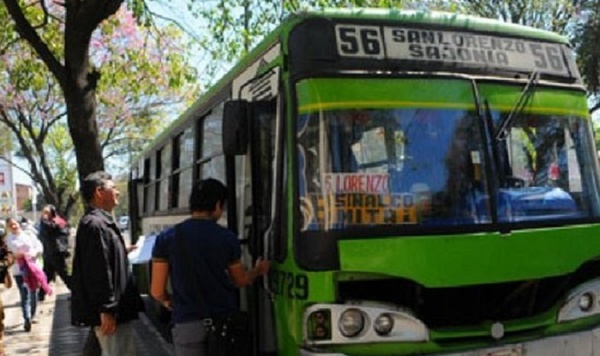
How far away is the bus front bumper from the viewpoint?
4.39 metres

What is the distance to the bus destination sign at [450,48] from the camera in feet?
14.9

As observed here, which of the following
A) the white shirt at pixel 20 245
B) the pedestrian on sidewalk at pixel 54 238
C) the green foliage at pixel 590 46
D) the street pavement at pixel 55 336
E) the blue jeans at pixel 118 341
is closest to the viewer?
the blue jeans at pixel 118 341

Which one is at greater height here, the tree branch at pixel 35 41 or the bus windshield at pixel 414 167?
the tree branch at pixel 35 41

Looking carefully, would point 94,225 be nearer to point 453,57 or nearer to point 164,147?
point 453,57

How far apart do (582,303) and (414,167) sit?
4.82 feet

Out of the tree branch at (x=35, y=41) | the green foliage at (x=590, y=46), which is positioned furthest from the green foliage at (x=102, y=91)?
the green foliage at (x=590, y=46)

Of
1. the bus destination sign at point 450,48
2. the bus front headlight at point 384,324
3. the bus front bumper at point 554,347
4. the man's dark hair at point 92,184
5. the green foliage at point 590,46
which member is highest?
the green foliage at point 590,46

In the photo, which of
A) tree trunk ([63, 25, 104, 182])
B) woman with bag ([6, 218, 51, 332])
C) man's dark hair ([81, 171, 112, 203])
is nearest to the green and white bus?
man's dark hair ([81, 171, 112, 203])

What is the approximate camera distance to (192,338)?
436 centimetres

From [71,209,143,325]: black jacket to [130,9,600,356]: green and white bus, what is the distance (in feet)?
2.82

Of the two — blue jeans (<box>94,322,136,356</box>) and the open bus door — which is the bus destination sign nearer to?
the open bus door

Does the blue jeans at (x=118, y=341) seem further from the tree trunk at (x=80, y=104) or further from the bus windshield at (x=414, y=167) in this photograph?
the tree trunk at (x=80, y=104)

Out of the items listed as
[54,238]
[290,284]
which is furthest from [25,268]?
[290,284]

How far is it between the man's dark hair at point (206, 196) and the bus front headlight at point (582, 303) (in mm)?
2230
